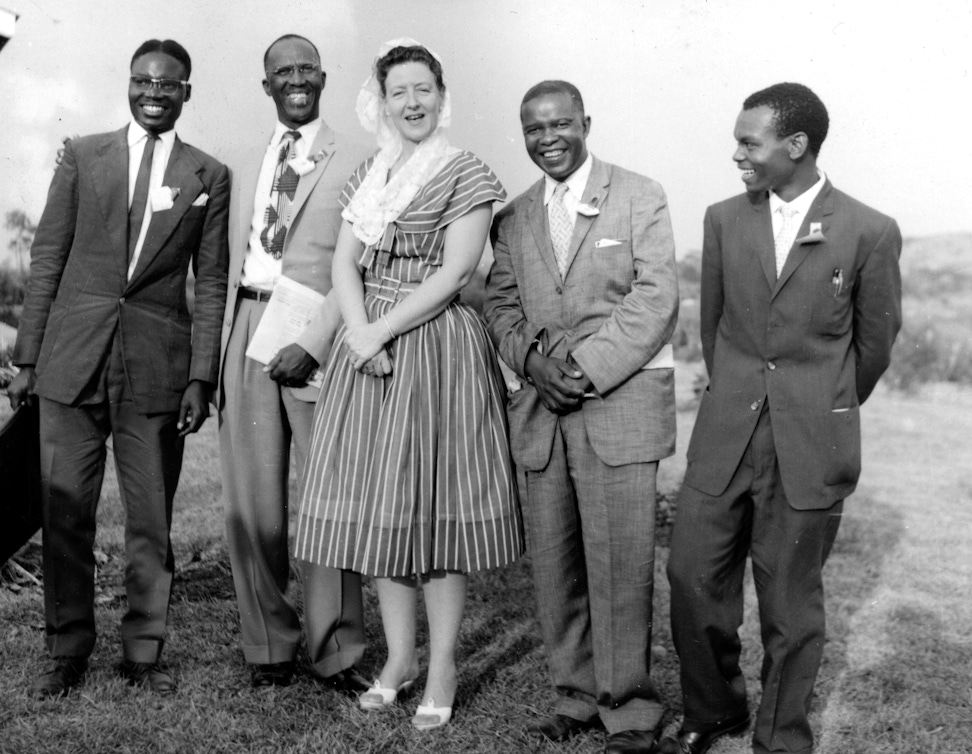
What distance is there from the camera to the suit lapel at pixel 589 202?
3.26m

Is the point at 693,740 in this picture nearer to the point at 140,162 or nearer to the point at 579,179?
the point at 579,179

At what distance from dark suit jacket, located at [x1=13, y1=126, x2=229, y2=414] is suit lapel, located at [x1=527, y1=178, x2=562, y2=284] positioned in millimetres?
1164

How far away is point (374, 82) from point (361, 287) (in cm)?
67

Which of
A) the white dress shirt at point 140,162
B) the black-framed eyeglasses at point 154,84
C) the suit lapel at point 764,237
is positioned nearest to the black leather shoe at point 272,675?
the white dress shirt at point 140,162

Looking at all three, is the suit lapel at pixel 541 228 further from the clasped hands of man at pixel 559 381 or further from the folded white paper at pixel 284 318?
the folded white paper at pixel 284 318

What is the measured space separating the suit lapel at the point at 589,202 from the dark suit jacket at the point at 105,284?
1329mm

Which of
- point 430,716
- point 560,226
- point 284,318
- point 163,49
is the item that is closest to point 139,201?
point 163,49

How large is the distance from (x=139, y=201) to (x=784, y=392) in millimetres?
2223

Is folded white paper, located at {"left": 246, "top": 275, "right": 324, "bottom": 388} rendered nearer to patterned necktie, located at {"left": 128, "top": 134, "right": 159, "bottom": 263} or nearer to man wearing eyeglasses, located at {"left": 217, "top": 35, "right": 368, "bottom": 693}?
man wearing eyeglasses, located at {"left": 217, "top": 35, "right": 368, "bottom": 693}

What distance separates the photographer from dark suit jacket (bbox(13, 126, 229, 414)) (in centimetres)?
357

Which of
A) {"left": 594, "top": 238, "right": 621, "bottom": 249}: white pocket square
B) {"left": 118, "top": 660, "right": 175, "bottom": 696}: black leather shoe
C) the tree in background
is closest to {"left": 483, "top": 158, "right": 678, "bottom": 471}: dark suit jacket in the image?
{"left": 594, "top": 238, "right": 621, "bottom": 249}: white pocket square

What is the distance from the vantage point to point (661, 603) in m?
5.34

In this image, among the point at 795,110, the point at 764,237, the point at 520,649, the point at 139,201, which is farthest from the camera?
the point at 520,649

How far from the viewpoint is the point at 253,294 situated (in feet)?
12.1
